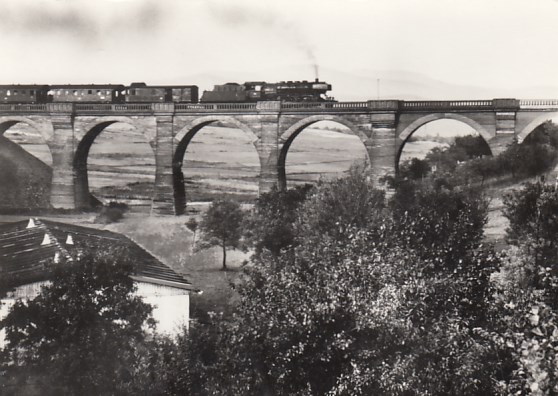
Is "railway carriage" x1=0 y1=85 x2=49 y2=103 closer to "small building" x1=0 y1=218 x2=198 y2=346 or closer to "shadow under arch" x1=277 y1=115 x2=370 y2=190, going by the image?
"shadow under arch" x1=277 y1=115 x2=370 y2=190

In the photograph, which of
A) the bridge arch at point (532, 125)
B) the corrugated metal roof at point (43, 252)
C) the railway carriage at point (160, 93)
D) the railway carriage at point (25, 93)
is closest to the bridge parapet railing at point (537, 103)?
the bridge arch at point (532, 125)

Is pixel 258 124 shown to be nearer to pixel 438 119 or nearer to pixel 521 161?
pixel 438 119

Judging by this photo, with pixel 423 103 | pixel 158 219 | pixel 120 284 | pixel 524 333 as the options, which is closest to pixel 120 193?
pixel 158 219

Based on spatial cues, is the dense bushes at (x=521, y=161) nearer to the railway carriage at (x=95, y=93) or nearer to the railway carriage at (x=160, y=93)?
the railway carriage at (x=160, y=93)

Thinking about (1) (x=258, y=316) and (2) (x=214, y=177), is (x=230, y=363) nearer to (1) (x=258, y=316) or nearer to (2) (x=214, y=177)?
(1) (x=258, y=316)

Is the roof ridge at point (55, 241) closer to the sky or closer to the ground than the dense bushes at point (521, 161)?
closer to the ground
